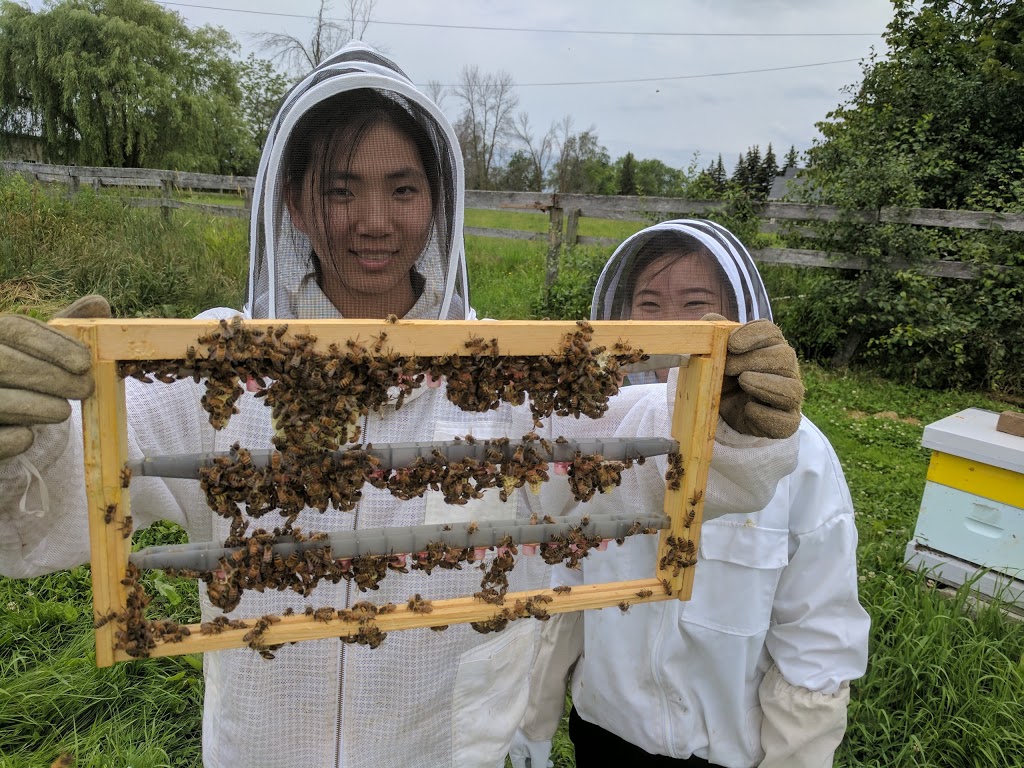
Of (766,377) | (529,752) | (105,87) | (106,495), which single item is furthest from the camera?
(105,87)

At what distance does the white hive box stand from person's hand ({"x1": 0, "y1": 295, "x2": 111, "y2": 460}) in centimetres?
408

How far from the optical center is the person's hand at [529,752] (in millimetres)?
2455

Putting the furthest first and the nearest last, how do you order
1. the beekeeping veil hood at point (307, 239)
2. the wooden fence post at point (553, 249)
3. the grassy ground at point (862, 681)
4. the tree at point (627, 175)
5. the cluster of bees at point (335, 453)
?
1. the tree at point (627, 175)
2. the wooden fence post at point (553, 249)
3. the grassy ground at point (862, 681)
4. the beekeeping veil hood at point (307, 239)
5. the cluster of bees at point (335, 453)

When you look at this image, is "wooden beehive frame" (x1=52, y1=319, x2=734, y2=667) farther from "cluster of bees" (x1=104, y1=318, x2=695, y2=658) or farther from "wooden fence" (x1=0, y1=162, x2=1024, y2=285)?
"wooden fence" (x1=0, y1=162, x2=1024, y2=285)

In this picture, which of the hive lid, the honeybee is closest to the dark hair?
the honeybee

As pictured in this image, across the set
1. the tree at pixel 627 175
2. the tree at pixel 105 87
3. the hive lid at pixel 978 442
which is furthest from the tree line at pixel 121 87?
the tree at pixel 627 175

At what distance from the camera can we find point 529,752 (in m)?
2.48

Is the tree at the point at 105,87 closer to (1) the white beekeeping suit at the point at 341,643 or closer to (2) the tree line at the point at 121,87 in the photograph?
(2) the tree line at the point at 121,87

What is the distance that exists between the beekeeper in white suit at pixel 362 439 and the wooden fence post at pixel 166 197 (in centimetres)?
882

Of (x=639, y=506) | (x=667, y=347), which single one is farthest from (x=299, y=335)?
(x=639, y=506)

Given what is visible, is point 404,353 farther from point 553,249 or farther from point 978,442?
point 553,249

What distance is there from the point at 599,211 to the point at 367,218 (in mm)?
8800

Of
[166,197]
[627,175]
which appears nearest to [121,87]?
[166,197]

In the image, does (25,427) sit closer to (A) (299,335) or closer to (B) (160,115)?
(A) (299,335)
